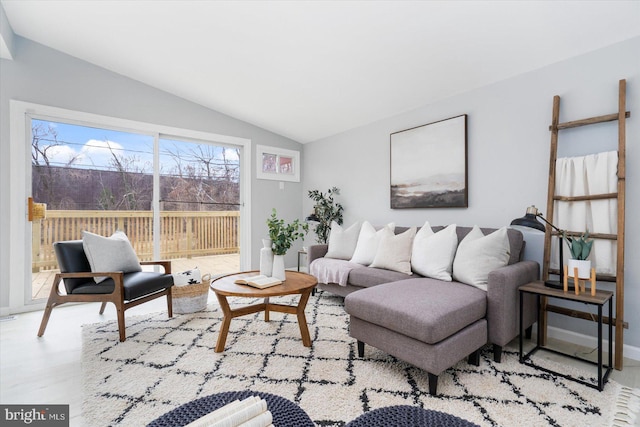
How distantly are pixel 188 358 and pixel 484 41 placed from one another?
3.25m

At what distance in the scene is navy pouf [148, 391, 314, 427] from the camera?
885 millimetres

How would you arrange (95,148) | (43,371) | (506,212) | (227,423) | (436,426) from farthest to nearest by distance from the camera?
1. (95,148)
2. (506,212)
3. (43,371)
4. (436,426)
5. (227,423)

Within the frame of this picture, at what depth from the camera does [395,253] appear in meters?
3.01

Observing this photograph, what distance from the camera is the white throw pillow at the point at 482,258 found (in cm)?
232

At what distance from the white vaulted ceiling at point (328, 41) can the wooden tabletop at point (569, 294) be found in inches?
71.7

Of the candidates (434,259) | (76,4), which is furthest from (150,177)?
(434,259)

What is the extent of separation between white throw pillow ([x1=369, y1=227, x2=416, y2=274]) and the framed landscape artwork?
1.87 ft

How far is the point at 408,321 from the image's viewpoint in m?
1.77

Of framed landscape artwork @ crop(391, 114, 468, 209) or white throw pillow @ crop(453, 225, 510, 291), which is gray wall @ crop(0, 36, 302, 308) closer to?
framed landscape artwork @ crop(391, 114, 468, 209)

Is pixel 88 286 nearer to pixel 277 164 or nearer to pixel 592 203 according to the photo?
pixel 277 164

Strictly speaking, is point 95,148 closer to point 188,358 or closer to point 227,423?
point 188,358

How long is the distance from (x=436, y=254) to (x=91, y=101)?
162 inches

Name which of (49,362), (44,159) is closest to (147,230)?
(44,159)

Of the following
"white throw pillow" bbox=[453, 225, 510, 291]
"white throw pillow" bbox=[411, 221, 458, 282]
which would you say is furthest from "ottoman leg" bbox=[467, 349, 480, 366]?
"white throw pillow" bbox=[411, 221, 458, 282]
